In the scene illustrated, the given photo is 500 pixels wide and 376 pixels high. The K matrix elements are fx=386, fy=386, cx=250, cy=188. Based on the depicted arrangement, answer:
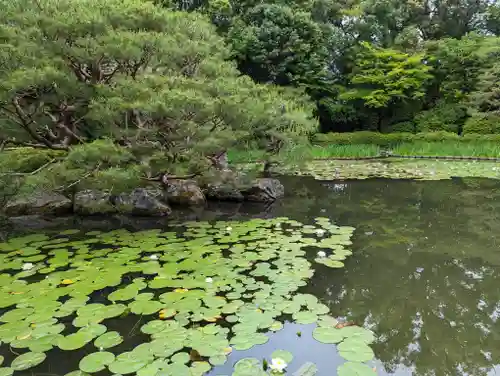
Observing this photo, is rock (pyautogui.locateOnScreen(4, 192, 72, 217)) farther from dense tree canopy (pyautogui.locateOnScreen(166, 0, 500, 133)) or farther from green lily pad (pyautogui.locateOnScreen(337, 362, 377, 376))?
dense tree canopy (pyautogui.locateOnScreen(166, 0, 500, 133))

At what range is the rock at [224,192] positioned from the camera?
704cm

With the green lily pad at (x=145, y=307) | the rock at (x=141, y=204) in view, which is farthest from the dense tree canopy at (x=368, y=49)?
the green lily pad at (x=145, y=307)

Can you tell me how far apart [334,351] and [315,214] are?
143 inches

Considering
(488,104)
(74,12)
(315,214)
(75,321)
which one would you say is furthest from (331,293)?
(488,104)

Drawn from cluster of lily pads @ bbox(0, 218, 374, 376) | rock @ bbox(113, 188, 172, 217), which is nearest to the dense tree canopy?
rock @ bbox(113, 188, 172, 217)

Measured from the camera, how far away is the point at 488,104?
14.0 meters

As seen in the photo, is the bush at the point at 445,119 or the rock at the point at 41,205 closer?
the rock at the point at 41,205

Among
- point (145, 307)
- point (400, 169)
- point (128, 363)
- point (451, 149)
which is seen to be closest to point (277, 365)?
point (128, 363)

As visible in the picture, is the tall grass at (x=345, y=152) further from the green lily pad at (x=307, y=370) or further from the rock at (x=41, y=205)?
the green lily pad at (x=307, y=370)

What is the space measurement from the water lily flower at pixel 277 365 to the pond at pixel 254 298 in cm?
9

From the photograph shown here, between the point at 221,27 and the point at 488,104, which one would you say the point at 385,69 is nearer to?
the point at 488,104

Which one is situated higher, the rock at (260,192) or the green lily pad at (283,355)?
the green lily pad at (283,355)

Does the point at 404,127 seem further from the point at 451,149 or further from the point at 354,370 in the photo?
the point at 354,370

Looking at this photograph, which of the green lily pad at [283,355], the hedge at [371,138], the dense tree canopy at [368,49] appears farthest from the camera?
the dense tree canopy at [368,49]
